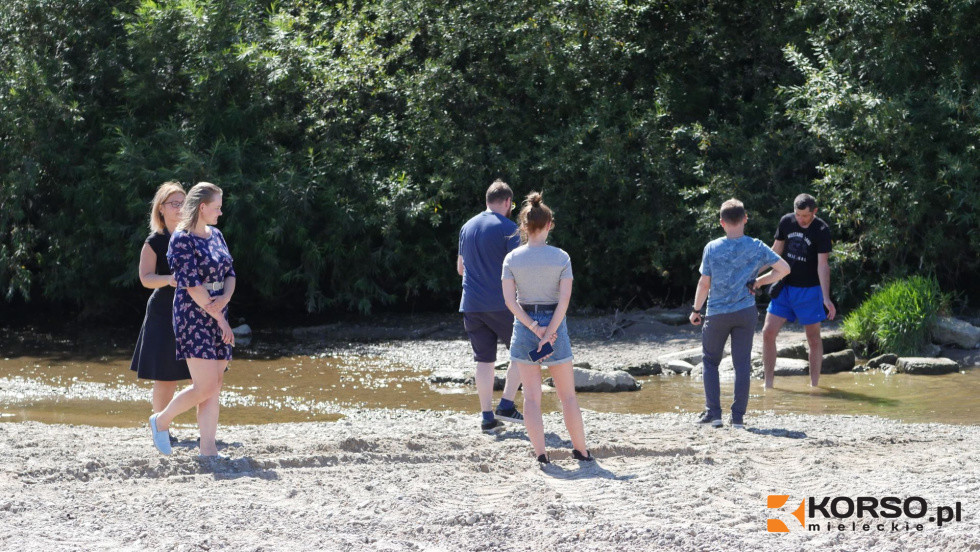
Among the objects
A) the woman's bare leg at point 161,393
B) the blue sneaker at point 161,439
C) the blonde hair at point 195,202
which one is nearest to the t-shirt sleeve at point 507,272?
the blonde hair at point 195,202

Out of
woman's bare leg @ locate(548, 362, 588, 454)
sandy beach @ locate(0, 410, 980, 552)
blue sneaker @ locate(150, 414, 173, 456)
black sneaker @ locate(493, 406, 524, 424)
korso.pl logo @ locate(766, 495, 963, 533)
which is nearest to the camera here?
sandy beach @ locate(0, 410, 980, 552)

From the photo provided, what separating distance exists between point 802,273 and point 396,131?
7813mm

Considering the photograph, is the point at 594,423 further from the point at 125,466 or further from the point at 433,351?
the point at 433,351

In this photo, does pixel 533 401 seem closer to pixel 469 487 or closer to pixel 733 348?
pixel 469 487

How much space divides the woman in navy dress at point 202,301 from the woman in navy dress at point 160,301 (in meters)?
0.54

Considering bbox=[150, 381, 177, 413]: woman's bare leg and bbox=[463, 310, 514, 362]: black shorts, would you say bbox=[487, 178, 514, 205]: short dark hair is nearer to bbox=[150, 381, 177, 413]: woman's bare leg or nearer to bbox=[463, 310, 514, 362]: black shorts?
bbox=[463, 310, 514, 362]: black shorts

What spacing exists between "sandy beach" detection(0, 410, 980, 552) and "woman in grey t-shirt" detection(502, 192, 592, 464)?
0.64 metres

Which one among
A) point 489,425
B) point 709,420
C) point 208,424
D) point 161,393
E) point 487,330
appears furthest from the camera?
point 709,420

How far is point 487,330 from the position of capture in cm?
798

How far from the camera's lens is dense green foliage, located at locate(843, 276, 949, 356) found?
1216cm

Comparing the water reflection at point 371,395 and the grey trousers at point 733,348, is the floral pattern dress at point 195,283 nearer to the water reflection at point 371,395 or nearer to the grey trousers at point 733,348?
the water reflection at point 371,395

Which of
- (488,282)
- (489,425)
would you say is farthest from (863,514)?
(488,282)

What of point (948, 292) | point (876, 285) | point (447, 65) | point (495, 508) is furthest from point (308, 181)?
point (495, 508)

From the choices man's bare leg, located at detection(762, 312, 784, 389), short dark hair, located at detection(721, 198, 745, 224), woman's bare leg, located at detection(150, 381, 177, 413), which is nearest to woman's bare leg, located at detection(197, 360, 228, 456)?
woman's bare leg, located at detection(150, 381, 177, 413)
